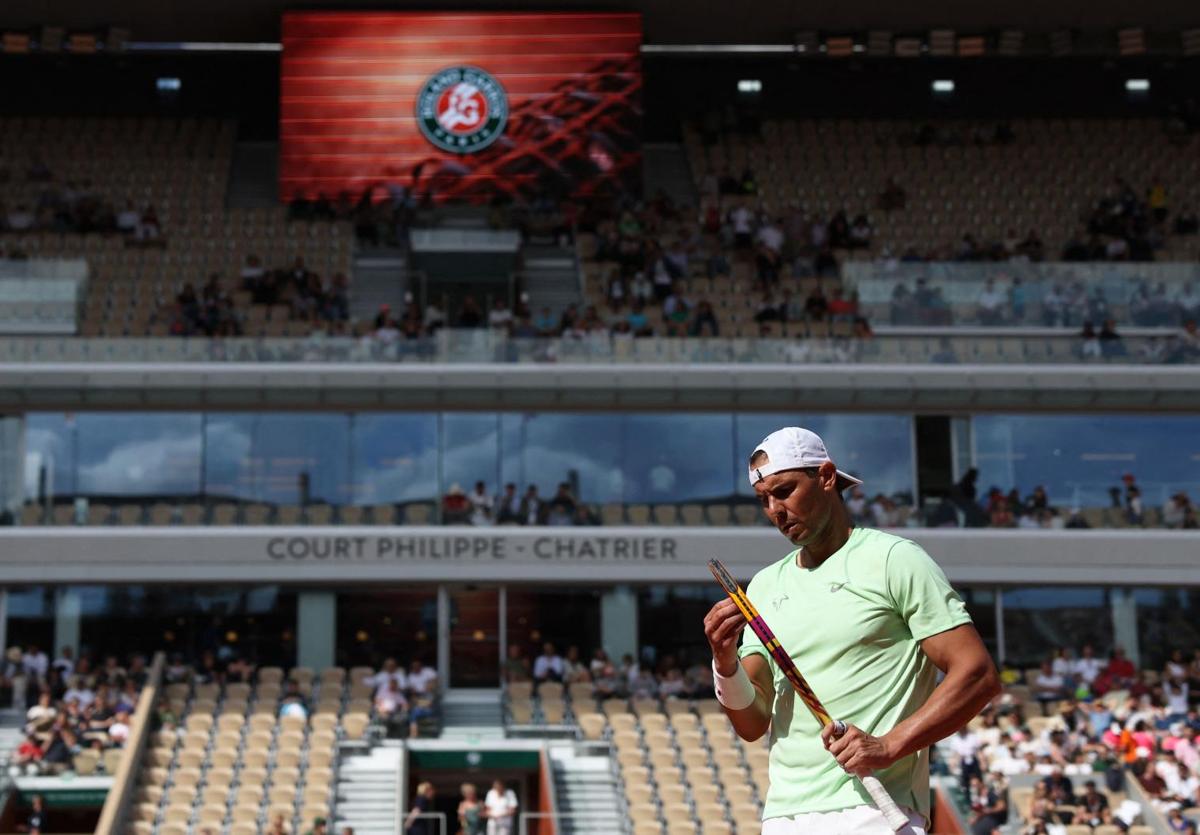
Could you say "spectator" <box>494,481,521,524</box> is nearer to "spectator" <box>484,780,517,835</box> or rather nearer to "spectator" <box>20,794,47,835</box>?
"spectator" <box>484,780,517,835</box>

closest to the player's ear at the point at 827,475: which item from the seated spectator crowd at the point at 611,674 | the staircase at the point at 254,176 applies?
the seated spectator crowd at the point at 611,674

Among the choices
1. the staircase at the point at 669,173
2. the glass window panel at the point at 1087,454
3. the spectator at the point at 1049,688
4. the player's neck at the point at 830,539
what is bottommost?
the spectator at the point at 1049,688

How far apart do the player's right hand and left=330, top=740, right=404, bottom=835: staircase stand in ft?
73.6

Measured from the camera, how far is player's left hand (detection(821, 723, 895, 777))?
167 inches

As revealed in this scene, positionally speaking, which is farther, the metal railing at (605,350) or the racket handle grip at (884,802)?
the metal railing at (605,350)

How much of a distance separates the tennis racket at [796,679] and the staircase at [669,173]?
116ft

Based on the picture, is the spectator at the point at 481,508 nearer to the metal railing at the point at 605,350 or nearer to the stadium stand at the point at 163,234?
the metal railing at the point at 605,350

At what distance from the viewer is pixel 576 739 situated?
28750 mm

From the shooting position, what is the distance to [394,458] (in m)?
32.5

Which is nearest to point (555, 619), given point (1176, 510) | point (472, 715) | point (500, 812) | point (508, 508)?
point (508, 508)

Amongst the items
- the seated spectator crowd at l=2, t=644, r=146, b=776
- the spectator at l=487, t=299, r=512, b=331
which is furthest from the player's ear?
the spectator at l=487, t=299, r=512, b=331

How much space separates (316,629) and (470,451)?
399 centimetres

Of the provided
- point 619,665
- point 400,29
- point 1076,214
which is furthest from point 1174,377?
point 400,29

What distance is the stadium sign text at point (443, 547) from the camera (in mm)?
31828
